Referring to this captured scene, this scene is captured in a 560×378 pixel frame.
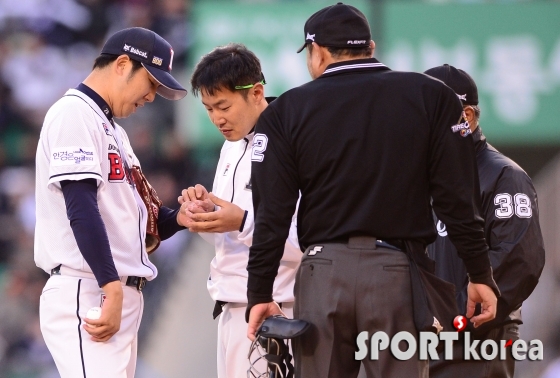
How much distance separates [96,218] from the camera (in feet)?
10.9

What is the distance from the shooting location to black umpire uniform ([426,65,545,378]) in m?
3.99

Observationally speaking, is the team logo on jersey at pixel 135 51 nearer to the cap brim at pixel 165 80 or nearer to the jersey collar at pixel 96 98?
the cap brim at pixel 165 80

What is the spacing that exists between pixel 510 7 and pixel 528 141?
158cm

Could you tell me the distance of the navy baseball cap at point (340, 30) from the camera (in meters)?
3.41

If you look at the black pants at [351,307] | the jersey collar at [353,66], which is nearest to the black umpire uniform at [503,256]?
the black pants at [351,307]

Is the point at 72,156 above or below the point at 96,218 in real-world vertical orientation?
above

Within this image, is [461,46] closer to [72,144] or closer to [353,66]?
[353,66]

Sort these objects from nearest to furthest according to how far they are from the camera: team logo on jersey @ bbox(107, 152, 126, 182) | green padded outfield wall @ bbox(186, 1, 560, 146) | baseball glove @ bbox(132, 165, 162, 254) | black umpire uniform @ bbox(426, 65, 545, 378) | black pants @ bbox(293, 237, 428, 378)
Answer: black pants @ bbox(293, 237, 428, 378)
team logo on jersey @ bbox(107, 152, 126, 182)
baseball glove @ bbox(132, 165, 162, 254)
black umpire uniform @ bbox(426, 65, 545, 378)
green padded outfield wall @ bbox(186, 1, 560, 146)

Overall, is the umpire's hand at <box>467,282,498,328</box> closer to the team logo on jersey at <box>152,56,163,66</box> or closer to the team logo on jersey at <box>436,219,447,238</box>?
the team logo on jersey at <box>436,219,447,238</box>

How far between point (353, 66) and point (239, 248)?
1033mm

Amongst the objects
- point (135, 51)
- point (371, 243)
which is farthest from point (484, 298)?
point (135, 51)

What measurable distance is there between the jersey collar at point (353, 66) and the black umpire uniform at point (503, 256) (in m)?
0.99

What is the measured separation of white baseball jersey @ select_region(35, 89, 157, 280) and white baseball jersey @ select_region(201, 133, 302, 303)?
0.43m

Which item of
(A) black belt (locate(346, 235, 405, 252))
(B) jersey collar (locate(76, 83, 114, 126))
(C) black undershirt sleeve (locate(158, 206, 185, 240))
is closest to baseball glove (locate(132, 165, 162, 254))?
(C) black undershirt sleeve (locate(158, 206, 185, 240))
